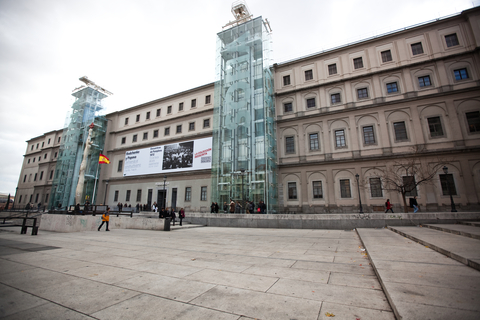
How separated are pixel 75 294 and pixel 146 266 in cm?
170

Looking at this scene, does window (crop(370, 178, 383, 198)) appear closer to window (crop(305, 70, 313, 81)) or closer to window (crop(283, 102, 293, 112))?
window (crop(283, 102, 293, 112))

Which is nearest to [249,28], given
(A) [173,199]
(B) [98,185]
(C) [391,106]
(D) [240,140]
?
(D) [240,140]

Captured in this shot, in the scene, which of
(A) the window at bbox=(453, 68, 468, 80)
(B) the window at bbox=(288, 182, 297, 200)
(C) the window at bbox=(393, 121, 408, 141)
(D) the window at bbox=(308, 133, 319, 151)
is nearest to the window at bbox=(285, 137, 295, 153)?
(D) the window at bbox=(308, 133, 319, 151)

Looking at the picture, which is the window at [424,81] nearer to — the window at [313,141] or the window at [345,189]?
the window at [313,141]

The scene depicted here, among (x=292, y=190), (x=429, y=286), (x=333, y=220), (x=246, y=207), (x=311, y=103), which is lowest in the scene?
(x=429, y=286)

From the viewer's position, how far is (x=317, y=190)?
24375mm

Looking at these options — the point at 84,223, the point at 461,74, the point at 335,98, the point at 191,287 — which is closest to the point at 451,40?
the point at 461,74

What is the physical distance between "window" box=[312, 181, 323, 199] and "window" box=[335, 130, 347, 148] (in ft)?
15.1

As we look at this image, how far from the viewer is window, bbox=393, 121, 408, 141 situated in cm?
2219

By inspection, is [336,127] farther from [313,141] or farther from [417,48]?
[417,48]

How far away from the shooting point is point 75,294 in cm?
340

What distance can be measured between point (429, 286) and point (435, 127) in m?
24.7

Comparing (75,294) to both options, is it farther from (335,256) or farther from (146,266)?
(335,256)

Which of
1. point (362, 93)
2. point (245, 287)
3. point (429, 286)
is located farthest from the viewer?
point (362, 93)
